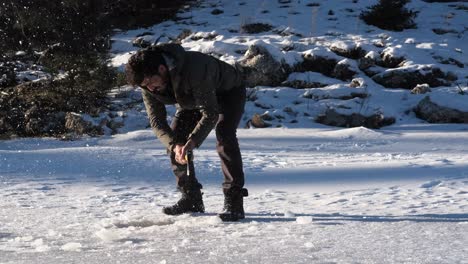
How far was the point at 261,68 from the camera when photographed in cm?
1226

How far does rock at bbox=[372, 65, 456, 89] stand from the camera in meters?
12.2

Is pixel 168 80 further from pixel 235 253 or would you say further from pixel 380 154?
pixel 380 154

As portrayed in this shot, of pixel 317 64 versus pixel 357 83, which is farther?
pixel 317 64

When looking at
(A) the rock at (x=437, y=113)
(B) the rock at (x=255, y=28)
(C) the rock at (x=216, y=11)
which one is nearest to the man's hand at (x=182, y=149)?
(A) the rock at (x=437, y=113)

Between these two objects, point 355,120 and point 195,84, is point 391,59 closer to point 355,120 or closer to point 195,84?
point 355,120

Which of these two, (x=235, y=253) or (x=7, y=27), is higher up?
(x=7, y=27)

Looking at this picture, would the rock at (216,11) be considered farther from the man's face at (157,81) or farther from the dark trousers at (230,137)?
the man's face at (157,81)

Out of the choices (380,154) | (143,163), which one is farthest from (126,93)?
(380,154)

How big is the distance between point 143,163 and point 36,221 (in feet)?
9.09

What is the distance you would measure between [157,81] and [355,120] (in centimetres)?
706

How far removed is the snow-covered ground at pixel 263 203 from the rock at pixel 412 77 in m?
2.87

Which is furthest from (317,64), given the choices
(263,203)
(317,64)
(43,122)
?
(263,203)

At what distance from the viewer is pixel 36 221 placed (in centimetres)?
A: 457

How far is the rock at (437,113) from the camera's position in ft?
34.5
